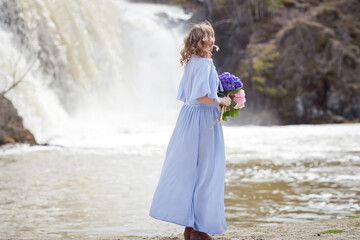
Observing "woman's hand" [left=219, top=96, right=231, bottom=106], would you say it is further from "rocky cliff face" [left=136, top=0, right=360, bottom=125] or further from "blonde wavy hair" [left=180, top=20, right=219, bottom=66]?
"rocky cliff face" [left=136, top=0, right=360, bottom=125]

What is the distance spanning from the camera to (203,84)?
423cm

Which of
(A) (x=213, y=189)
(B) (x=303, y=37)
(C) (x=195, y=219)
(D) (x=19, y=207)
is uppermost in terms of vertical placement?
(B) (x=303, y=37)

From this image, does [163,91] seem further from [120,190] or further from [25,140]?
[120,190]

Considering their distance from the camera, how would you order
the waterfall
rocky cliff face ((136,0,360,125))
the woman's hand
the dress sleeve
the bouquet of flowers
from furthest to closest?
1. rocky cliff face ((136,0,360,125))
2. the waterfall
3. the bouquet of flowers
4. the woman's hand
5. the dress sleeve

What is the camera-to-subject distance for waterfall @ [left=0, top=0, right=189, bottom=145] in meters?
17.4

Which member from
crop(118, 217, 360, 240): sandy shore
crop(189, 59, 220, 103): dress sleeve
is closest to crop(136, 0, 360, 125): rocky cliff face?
crop(118, 217, 360, 240): sandy shore

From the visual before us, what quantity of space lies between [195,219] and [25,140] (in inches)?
438

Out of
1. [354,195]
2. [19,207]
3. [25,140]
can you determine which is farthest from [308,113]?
[19,207]

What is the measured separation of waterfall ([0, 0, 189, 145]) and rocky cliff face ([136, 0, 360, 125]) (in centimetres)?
410

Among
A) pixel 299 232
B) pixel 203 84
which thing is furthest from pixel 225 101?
pixel 299 232

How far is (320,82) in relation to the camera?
92.9 feet

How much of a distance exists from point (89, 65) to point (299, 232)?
18.7 meters

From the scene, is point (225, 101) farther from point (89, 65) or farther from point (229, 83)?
point (89, 65)

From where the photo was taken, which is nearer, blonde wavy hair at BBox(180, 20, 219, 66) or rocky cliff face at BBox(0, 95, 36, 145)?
blonde wavy hair at BBox(180, 20, 219, 66)
